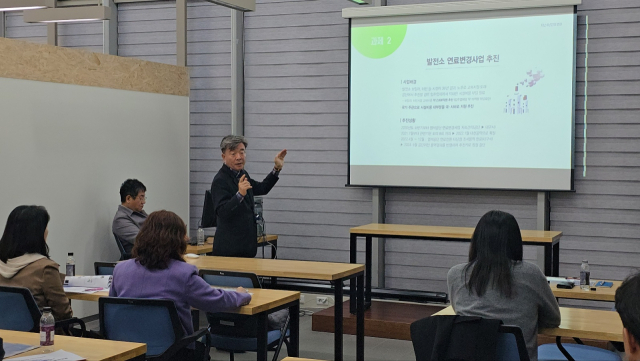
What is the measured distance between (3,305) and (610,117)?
15.0 ft

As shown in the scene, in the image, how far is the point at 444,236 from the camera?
215 inches

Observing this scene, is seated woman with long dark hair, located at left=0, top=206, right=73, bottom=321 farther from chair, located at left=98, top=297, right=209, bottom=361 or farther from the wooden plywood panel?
the wooden plywood panel

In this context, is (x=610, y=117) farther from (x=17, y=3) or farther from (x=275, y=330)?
(x=17, y=3)

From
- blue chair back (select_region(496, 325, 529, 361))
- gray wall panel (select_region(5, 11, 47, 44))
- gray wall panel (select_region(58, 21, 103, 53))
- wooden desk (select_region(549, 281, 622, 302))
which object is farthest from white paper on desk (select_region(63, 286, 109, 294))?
gray wall panel (select_region(5, 11, 47, 44))

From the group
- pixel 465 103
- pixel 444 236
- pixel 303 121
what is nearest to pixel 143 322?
pixel 444 236

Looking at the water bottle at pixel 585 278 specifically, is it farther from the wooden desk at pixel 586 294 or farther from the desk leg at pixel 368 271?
the desk leg at pixel 368 271

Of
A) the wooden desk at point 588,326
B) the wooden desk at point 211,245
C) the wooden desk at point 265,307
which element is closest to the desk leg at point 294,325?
the wooden desk at point 265,307

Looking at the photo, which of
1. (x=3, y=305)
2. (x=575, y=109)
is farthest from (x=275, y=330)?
(x=575, y=109)

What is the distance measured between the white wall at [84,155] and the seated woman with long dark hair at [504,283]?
3351 millimetres

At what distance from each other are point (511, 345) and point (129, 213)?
3.63 meters

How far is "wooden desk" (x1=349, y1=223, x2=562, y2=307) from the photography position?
5.11 meters

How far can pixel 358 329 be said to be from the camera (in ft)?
15.7

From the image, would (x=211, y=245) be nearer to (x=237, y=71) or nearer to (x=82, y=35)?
(x=237, y=71)

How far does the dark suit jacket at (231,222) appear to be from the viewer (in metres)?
5.05
